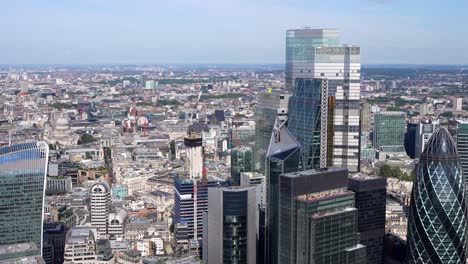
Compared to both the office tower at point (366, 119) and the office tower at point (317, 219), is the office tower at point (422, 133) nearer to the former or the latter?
the office tower at point (366, 119)

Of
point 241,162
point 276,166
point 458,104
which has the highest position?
point 276,166

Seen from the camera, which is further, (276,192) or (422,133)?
(422,133)

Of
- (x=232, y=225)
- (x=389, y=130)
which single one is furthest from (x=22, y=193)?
(x=389, y=130)

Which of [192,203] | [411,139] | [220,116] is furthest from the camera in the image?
[220,116]

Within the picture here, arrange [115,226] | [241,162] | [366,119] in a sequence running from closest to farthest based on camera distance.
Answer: [241,162], [115,226], [366,119]

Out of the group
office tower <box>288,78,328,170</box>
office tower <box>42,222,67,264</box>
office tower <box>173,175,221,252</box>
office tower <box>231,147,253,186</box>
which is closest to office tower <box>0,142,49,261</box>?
office tower <box>42,222,67,264</box>

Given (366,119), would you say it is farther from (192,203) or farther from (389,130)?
(192,203)

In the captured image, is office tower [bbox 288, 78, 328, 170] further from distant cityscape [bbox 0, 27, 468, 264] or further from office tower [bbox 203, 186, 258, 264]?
office tower [bbox 203, 186, 258, 264]

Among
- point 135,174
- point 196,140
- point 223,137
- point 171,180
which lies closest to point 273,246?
point 196,140
